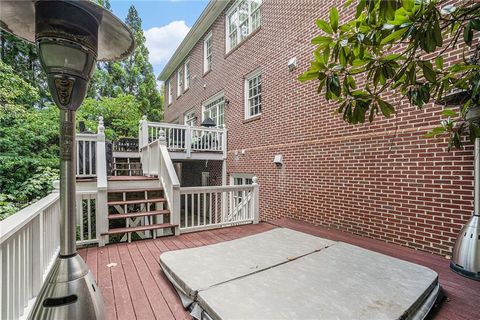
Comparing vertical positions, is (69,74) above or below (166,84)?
below

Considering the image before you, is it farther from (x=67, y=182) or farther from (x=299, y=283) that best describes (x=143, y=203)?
(x=299, y=283)

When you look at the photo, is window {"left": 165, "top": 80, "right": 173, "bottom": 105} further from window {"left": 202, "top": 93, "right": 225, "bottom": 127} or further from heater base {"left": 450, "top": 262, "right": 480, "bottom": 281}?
heater base {"left": 450, "top": 262, "right": 480, "bottom": 281}

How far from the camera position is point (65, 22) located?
130cm

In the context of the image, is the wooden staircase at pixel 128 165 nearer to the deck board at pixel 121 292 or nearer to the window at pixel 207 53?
the window at pixel 207 53

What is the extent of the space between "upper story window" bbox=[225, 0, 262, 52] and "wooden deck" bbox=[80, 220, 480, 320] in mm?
6046

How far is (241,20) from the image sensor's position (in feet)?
25.2

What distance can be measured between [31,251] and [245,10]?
7974mm

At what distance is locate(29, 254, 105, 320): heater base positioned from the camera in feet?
4.36

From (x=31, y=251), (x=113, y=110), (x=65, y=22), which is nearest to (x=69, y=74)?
(x=65, y=22)

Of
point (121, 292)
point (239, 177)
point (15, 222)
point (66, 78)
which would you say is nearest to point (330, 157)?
point (239, 177)

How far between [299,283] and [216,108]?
7.97m

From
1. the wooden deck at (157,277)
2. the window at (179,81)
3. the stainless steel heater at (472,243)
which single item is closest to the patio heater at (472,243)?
the stainless steel heater at (472,243)

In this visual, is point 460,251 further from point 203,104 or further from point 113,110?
point 113,110

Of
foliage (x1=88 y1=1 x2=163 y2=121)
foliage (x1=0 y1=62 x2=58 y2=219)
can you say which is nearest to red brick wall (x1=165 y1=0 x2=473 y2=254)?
foliage (x1=0 y1=62 x2=58 y2=219)
